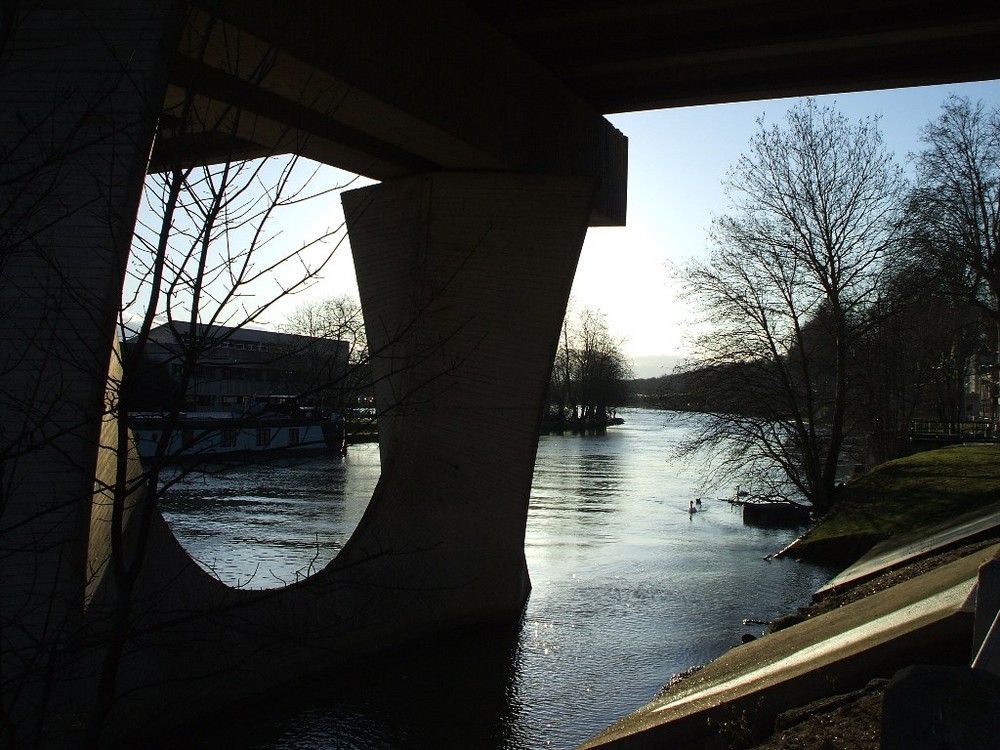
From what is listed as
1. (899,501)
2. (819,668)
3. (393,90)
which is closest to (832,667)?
(819,668)

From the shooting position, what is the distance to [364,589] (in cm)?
1162

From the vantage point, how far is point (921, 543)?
13.8 metres

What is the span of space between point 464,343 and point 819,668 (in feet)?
26.4

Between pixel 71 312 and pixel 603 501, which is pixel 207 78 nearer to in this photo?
pixel 71 312

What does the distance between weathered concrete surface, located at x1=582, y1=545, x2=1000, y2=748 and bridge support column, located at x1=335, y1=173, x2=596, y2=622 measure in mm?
5661

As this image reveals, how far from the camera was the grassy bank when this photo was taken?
17812 mm

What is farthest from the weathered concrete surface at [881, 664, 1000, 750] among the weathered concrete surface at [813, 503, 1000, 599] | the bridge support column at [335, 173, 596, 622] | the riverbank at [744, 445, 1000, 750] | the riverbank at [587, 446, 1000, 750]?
the bridge support column at [335, 173, 596, 622]

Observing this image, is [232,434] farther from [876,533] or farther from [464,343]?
[876,533]

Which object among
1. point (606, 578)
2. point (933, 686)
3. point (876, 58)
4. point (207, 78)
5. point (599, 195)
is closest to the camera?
point (933, 686)

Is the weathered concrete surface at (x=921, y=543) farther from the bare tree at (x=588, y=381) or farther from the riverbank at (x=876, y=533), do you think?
the bare tree at (x=588, y=381)

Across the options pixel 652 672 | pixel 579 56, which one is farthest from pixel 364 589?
pixel 579 56

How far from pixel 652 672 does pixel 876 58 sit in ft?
25.3

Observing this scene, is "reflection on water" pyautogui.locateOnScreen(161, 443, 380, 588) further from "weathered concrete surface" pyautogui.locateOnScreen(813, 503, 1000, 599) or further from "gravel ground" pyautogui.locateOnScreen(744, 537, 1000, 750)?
"gravel ground" pyautogui.locateOnScreen(744, 537, 1000, 750)

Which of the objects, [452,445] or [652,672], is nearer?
[652,672]
